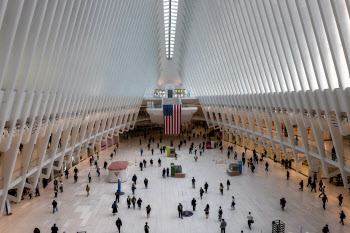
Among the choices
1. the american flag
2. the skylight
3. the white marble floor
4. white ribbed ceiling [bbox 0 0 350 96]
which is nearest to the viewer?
white ribbed ceiling [bbox 0 0 350 96]

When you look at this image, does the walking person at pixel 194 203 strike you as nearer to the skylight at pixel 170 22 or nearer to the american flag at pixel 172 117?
the american flag at pixel 172 117

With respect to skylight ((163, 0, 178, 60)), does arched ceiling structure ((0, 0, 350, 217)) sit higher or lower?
lower

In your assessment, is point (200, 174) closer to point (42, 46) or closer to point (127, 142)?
point (42, 46)

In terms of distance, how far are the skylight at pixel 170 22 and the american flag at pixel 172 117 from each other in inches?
472

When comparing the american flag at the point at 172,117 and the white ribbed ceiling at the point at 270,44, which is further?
the american flag at the point at 172,117

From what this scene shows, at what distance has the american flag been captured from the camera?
94.6ft

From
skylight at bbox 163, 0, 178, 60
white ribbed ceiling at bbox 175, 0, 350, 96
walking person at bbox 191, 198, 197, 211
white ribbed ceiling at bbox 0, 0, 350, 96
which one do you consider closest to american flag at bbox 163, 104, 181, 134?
white ribbed ceiling at bbox 0, 0, 350, 96

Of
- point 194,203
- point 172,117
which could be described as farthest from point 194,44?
point 194,203

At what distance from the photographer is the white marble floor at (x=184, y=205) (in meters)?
11.2

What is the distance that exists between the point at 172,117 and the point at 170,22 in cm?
1327

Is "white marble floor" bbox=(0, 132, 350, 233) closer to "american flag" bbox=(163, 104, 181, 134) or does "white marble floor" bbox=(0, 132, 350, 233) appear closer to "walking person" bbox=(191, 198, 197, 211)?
"walking person" bbox=(191, 198, 197, 211)

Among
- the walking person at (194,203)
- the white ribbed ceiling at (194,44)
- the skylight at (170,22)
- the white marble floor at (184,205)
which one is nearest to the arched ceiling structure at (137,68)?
the white ribbed ceiling at (194,44)

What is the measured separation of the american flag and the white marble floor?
33.6ft

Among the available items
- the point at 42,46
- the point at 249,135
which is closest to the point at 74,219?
the point at 42,46
